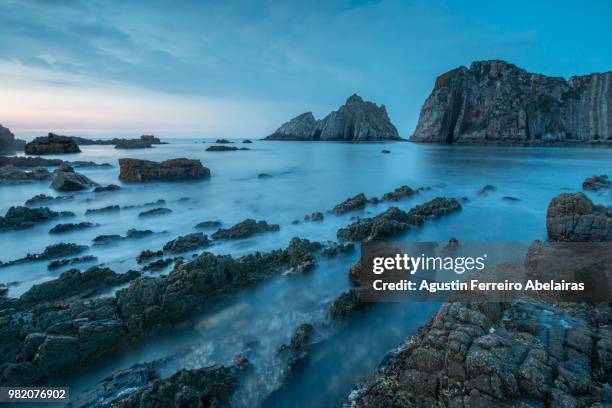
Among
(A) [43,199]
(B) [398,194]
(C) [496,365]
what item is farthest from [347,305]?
(A) [43,199]

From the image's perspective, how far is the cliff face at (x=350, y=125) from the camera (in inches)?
5659

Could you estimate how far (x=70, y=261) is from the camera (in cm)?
1014

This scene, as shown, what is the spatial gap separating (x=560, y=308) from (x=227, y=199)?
1813cm

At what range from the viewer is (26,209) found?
1505 centimetres

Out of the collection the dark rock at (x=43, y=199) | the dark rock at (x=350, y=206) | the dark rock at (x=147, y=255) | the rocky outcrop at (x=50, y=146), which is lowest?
the dark rock at (x=147, y=255)

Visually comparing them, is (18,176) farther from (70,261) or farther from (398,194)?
(398,194)

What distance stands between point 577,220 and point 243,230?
1199 centimetres

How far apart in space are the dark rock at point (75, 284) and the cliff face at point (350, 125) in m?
139

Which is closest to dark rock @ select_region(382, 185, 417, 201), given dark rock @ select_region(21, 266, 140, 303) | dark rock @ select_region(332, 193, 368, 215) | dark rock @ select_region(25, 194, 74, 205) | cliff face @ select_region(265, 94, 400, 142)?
dark rock @ select_region(332, 193, 368, 215)

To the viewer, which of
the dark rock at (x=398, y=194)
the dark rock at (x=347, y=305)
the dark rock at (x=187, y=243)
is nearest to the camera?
the dark rock at (x=347, y=305)

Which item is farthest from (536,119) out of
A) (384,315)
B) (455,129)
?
(384,315)

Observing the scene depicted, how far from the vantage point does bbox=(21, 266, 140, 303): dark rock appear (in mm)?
7719

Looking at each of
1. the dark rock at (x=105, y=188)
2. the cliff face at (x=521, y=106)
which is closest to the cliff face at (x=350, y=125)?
the cliff face at (x=521, y=106)

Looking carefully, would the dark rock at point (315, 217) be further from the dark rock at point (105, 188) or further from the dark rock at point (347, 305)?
the dark rock at point (105, 188)
